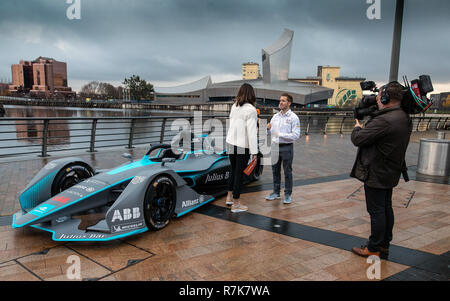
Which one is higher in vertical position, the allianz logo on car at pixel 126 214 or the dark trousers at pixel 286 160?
the dark trousers at pixel 286 160

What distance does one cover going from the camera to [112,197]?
4160 millimetres

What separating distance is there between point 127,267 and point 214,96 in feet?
397

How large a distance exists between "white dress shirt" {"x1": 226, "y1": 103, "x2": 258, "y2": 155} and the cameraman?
160 centimetres

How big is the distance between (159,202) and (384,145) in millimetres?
2731

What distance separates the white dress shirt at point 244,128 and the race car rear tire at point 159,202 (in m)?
1.17

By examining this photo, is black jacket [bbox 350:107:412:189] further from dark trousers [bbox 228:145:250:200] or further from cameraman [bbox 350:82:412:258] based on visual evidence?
dark trousers [bbox 228:145:250:200]

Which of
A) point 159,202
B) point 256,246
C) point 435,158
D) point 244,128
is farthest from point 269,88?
point 256,246

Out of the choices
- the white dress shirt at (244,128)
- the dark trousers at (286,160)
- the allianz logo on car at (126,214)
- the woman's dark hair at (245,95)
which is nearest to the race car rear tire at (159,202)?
the allianz logo on car at (126,214)

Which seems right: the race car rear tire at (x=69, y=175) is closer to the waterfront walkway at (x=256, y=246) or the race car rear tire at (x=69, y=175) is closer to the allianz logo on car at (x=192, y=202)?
the waterfront walkway at (x=256, y=246)

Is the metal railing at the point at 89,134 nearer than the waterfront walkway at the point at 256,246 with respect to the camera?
No

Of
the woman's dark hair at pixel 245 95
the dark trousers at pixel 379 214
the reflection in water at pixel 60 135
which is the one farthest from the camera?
the reflection in water at pixel 60 135

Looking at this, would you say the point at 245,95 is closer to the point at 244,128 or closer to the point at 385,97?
the point at 244,128

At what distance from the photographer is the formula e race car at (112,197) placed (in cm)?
344

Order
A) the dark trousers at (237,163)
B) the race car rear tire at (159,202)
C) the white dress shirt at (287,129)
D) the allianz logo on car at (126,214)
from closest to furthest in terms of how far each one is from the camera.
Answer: the allianz logo on car at (126,214) → the race car rear tire at (159,202) → the dark trousers at (237,163) → the white dress shirt at (287,129)
